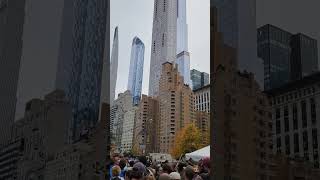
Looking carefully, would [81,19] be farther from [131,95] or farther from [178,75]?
[131,95]

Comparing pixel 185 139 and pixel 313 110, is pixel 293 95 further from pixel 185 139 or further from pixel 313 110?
pixel 185 139

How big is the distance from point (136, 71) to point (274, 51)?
38.8 feet

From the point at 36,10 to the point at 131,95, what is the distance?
13.4 feet

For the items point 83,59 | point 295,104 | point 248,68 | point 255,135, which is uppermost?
point 83,59

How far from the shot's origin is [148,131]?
12609mm

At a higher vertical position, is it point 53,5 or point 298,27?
point 53,5

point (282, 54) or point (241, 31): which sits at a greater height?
point (241, 31)

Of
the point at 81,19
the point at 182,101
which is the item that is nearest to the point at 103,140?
the point at 182,101

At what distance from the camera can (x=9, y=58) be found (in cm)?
2258

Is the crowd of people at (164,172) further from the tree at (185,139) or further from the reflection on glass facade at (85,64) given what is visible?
the reflection on glass facade at (85,64)

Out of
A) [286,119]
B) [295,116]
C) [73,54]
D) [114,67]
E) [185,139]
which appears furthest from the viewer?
[73,54]

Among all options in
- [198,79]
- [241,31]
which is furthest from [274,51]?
[198,79]

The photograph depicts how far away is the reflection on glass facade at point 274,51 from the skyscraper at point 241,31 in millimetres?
139

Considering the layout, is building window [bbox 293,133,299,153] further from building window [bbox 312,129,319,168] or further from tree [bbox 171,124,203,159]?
tree [bbox 171,124,203,159]
